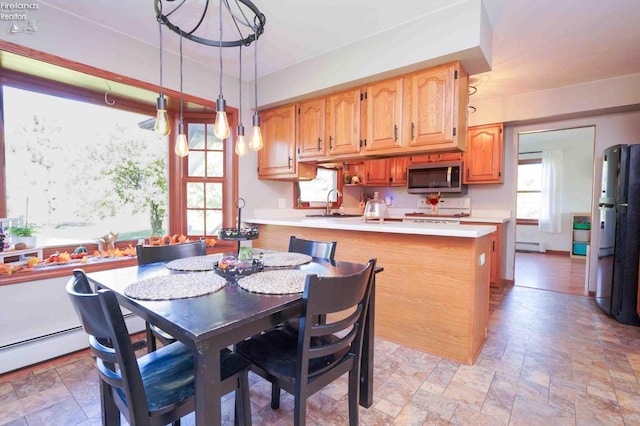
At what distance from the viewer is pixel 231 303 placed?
110 centimetres

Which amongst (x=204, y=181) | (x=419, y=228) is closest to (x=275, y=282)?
(x=419, y=228)

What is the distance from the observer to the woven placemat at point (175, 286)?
1152 mm

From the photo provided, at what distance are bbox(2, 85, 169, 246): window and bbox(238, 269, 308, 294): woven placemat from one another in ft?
6.62

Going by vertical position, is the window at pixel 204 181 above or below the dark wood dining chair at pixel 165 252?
above

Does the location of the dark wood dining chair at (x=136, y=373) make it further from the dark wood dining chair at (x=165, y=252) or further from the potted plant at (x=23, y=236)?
the potted plant at (x=23, y=236)

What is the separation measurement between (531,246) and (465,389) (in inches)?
243

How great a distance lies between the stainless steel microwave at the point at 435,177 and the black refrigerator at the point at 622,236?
4.97ft

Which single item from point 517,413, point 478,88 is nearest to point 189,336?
point 517,413

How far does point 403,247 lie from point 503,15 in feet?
5.91

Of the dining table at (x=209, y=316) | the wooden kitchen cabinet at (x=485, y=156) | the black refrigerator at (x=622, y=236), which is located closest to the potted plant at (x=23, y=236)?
the dining table at (x=209, y=316)

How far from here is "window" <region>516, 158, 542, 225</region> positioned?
21.9ft

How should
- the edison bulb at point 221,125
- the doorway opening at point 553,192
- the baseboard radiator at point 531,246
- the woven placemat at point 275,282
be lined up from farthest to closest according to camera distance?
the baseboard radiator at point 531,246
the doorway opening at point 553,192
the edison bulb at point 221,125
the woven placemat at point 275,282

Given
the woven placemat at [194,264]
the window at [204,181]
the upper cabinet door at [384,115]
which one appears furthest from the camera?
the window at [204,181]

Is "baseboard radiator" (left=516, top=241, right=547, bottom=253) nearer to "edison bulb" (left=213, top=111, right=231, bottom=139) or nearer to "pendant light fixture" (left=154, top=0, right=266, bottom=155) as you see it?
"pendant light fixture" (left=154, top=0, right=266, bottom=155)
